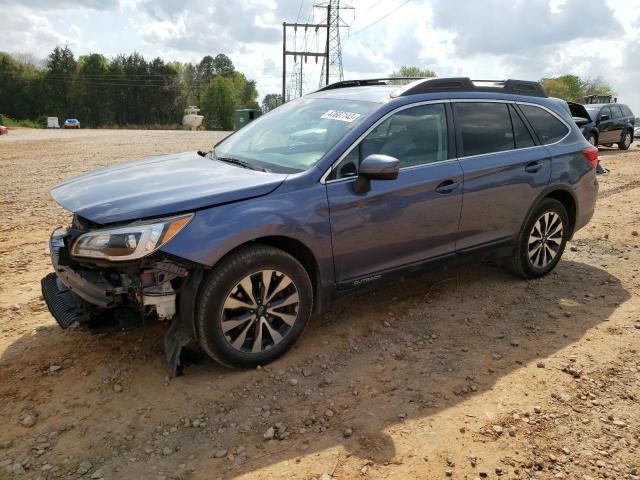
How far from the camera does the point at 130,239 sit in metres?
2.93

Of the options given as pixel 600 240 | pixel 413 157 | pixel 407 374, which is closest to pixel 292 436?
pixel 407 374

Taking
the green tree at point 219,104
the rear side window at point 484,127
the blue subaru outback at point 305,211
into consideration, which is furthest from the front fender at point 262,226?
the green tree at point 219,104

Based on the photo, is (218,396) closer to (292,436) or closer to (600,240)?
(292,436)

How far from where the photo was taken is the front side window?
3658mm

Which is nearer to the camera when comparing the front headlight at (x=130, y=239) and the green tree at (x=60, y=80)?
the front headlight at (x=130, y=239)

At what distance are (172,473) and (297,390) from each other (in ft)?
3.00

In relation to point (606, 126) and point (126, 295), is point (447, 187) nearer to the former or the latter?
point (126, 295)

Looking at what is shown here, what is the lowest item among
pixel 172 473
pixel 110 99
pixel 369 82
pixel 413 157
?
pixel 172 473

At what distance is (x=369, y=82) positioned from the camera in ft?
15.4

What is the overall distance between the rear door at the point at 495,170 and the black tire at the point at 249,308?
158 centimetres

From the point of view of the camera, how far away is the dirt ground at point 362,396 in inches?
105

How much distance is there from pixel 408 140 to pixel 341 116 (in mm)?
532

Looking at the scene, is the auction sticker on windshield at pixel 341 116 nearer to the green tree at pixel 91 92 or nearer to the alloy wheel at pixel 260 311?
the alloy wheel at pixel 260 311

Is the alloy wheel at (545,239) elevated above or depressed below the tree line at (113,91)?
below
